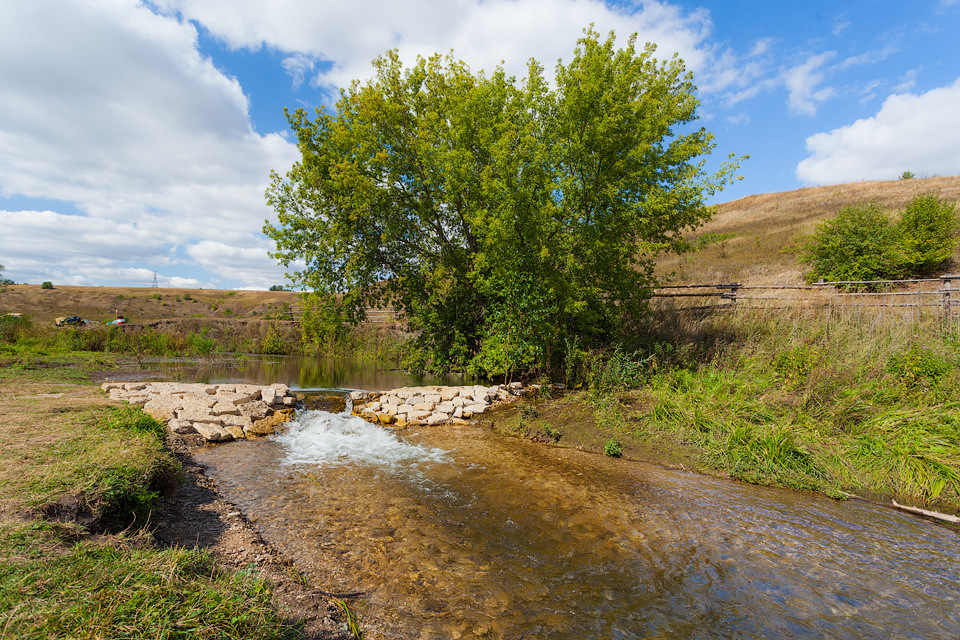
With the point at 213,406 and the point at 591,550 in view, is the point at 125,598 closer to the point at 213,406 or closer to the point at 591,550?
the point at 591,550

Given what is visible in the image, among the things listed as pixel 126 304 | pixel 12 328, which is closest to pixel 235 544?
pixel 12 328

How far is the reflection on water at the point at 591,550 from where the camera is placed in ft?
11.8

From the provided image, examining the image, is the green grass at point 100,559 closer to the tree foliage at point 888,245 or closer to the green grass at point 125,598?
the green grass at point 125,598

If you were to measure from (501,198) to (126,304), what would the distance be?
5313 centimetres

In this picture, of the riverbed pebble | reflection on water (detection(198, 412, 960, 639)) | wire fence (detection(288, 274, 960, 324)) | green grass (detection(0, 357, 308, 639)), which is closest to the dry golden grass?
wire fence (detection(288, 274, 960, 324))

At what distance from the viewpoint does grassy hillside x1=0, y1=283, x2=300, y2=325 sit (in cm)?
4166

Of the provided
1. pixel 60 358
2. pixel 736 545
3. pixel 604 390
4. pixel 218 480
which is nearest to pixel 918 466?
pixel 736 545

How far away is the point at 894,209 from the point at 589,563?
146ft

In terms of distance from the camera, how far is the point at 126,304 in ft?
152

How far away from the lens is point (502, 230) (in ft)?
37.8

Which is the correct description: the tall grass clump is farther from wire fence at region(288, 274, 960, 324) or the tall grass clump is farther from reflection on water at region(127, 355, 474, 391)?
reflection on water at region(127, 355, 474, 391)

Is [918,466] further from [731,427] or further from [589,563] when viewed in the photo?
[589,563]

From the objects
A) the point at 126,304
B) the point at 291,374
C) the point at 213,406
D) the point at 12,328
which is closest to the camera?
the point at 213,406

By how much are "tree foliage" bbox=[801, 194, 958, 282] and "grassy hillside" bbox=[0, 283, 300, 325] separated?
41.3 metres
